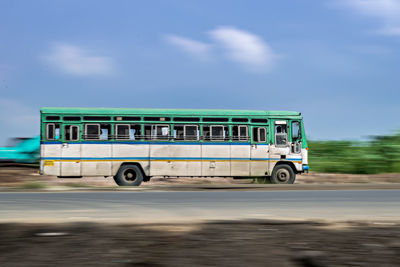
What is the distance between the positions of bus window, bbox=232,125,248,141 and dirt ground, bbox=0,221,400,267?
13319 millimetres

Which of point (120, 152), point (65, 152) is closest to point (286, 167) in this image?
point (120, 152)

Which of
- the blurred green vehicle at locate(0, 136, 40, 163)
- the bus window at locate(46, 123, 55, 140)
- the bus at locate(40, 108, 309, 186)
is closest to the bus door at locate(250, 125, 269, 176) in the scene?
the bus at locate(40, 108, 309, 186)

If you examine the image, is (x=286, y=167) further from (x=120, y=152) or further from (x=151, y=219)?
(x=151, y=219)

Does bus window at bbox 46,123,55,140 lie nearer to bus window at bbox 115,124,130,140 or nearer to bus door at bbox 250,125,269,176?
bus window at bbox 115,124,130,140

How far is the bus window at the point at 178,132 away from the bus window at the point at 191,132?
0.17 m

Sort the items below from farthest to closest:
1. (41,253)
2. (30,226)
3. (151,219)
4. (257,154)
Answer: (257,154) < (151,219) < (30,226) < (41,253)

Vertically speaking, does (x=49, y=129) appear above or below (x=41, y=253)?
above

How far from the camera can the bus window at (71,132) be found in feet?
62.9

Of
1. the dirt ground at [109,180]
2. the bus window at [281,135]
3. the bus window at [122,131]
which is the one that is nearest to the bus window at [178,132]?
the bus window at [122,131]

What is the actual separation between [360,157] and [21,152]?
2021cm

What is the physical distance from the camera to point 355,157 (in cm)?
2962

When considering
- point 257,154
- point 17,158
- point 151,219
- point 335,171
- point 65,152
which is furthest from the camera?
point 335,171

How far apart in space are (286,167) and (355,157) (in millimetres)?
10716

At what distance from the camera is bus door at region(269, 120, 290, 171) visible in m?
20.5
